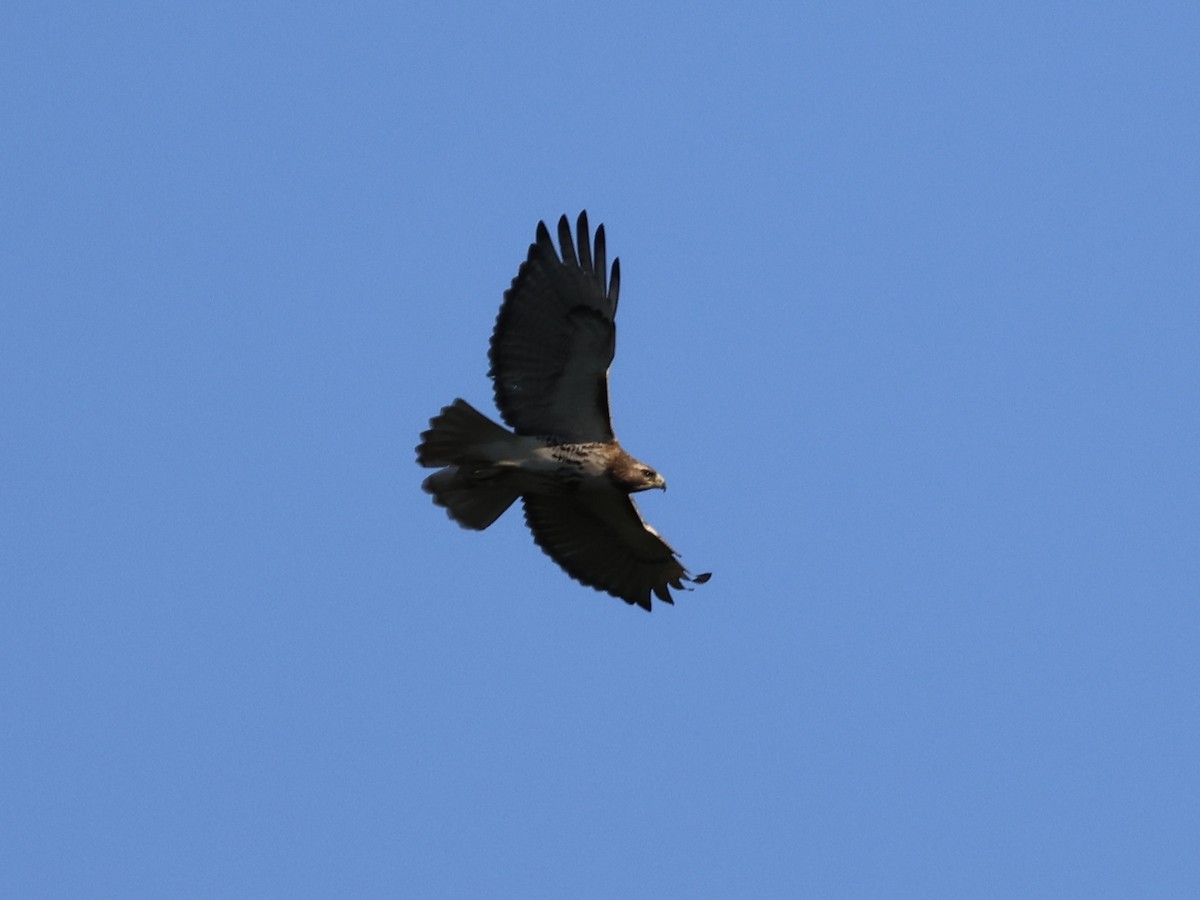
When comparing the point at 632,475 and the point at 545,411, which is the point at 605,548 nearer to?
the point at 632,475

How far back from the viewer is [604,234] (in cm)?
1540

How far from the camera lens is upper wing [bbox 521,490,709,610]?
16797 mm

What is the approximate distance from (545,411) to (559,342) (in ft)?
1.86

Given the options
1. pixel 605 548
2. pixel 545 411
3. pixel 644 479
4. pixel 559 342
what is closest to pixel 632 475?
pixel 644 479

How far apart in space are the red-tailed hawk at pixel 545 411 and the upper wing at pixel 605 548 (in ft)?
1.65

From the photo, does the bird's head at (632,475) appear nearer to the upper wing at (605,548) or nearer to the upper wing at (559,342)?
the upper wing at (559,342)

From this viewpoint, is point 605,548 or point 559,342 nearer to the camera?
point 559,342

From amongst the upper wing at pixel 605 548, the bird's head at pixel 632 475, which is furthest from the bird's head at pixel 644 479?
the upper wing at pixel 605 548

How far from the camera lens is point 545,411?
1573 centimetres

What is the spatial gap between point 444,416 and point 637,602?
291 centimetres

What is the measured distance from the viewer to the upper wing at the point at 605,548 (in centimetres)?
1680

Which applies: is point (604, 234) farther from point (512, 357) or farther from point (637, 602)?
point (637, 602)

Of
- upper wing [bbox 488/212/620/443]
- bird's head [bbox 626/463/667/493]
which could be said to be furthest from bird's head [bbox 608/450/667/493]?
upper wing [bbox 488/212/620/443]

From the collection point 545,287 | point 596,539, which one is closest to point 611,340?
point 545,287
